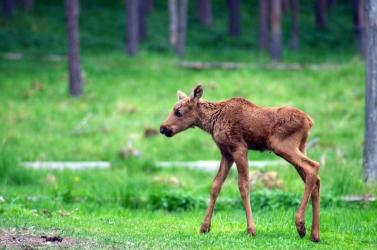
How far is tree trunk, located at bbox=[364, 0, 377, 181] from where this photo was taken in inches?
606

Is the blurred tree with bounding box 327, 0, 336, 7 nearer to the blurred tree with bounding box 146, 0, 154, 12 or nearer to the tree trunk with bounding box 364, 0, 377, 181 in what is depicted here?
the blurred tree with bounding box 146, 0, 154, 12

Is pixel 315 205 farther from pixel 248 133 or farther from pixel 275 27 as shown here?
pixel 275 27

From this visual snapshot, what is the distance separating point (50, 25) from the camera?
163ft

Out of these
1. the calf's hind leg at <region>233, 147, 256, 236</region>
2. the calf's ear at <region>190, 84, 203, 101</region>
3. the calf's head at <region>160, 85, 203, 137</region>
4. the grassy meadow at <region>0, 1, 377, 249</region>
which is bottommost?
the grassy meadow at <region>0, 1, 377, 249</region>

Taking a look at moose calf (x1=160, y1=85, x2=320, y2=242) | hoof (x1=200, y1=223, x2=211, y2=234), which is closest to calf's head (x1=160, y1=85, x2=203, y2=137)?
moose calf (x1=160, y1=85, x2=320, y2=242)

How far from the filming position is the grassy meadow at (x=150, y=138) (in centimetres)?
1166

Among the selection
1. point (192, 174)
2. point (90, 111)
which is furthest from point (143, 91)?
point (192, 174)

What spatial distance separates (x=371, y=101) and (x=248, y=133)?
566cm

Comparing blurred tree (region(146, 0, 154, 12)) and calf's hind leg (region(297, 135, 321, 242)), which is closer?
calf's hind leg (region(297, 135, 321, 242))

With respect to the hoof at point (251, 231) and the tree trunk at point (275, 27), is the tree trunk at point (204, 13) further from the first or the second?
the hoof at point (251, 231)

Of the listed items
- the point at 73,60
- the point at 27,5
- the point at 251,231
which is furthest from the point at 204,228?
the point at 27,5

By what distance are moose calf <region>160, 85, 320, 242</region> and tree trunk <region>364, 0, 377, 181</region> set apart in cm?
520

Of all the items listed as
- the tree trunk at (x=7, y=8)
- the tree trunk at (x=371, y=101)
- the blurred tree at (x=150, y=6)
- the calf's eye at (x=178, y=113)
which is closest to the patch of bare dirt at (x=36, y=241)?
the calf's eye at (x=178, y=113)

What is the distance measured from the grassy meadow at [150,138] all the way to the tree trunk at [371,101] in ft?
1.14
